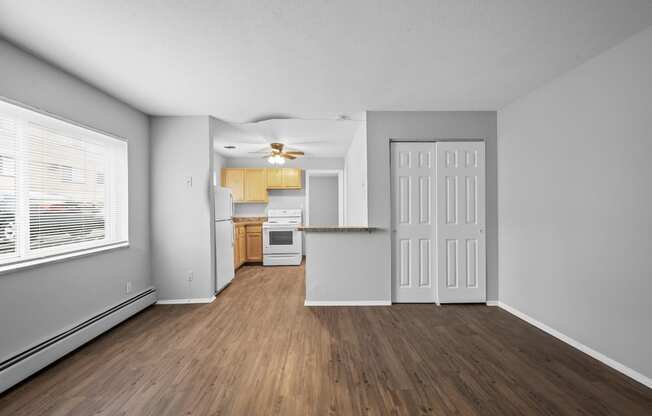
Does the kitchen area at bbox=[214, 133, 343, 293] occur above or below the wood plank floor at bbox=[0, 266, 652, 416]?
above

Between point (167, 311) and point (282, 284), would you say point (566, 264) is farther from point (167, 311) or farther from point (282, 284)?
point (167, 311)

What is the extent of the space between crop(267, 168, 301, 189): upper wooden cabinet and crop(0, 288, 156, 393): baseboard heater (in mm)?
3417

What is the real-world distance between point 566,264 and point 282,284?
344cm

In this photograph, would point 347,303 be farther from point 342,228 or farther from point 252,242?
point 252,242

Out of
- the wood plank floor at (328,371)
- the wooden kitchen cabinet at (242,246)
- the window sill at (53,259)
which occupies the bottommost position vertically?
the wood plank floor at (328,371)

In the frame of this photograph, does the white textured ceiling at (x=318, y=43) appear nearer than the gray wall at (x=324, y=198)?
Yes

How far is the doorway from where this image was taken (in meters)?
3.38

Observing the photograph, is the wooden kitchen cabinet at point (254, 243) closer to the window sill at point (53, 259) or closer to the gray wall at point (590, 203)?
the window sill at point (53, 259)

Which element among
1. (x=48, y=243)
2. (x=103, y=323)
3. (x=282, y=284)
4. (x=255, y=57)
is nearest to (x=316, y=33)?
(x=255, y=57)

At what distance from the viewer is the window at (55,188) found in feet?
6.62

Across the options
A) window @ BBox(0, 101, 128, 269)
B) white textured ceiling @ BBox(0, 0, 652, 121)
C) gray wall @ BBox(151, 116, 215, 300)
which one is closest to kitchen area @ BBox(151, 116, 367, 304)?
gray wall @ BBox(151, 116, 215, 300)

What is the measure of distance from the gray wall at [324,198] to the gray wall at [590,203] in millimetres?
4958

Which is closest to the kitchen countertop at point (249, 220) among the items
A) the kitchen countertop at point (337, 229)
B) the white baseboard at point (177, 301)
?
the white baseboard at point (177, 301)

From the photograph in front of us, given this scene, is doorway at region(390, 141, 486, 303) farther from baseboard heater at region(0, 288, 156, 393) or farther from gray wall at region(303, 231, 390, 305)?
baseboard heater at region(0, 288, 156, 393)
